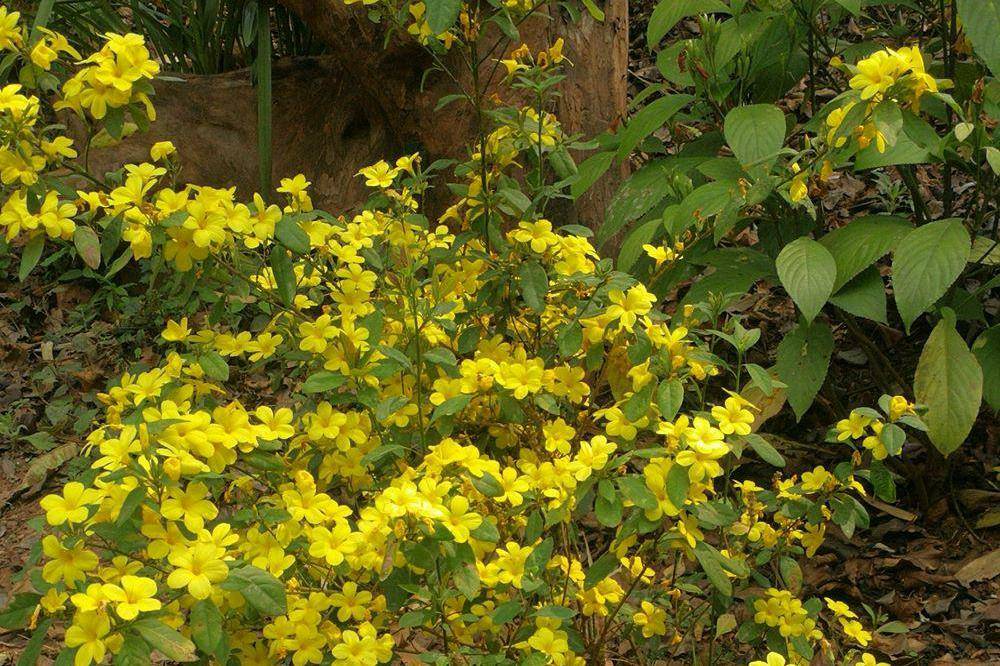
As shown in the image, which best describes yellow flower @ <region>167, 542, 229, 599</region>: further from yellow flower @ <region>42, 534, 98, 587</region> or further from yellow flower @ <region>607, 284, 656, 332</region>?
yellow flower @ <region>607, 284, 656, 332</region>

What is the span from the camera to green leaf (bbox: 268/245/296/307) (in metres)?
1.52

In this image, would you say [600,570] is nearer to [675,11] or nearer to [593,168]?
[593,168]

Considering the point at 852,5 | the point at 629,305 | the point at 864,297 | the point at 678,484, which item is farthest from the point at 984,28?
the point at 678,484

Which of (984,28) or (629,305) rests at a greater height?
(984,28)

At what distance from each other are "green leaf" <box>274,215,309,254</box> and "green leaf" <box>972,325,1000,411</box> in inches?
59.8

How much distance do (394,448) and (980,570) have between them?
156cm

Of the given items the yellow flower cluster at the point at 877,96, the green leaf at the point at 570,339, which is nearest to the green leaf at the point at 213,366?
the green leaf at the point at 570,339

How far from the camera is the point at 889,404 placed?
59.2 inches

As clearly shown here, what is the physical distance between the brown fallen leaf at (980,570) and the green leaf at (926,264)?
0.68 meters

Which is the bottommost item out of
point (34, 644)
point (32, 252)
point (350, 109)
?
point (34, 644)

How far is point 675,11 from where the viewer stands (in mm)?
2514

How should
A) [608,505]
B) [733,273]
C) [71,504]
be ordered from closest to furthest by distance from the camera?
[71,504] < [608,505] < [733,273]

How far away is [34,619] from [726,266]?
1.69 m

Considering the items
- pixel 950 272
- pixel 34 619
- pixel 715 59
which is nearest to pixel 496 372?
pixel 34 619
